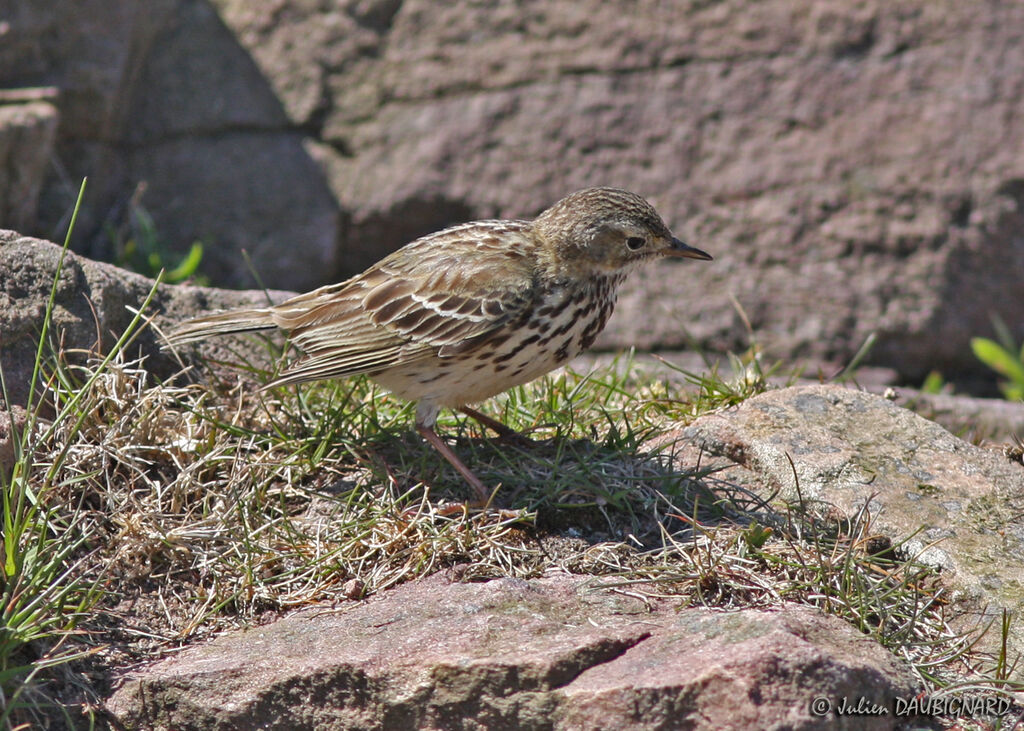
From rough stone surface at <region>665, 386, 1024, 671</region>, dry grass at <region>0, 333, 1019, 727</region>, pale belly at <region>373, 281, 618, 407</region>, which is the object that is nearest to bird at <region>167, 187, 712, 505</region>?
pale belly at <region>373, 281, 618, 407</region>

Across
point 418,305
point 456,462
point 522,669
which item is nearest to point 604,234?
point 418,305

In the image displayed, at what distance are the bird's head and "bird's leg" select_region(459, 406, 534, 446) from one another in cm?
80

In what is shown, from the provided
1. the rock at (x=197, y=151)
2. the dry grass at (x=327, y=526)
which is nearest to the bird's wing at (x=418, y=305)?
the dry grass at (x=327, y=526)

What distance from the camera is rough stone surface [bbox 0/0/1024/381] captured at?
8531 mm

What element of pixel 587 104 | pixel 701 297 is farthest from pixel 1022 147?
pixel 587 104

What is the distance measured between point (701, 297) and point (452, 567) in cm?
467

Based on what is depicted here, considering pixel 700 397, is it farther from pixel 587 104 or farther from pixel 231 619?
pixel 587 104

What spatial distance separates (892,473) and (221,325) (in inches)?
125

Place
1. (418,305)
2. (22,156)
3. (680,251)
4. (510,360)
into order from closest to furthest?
1. (510,360)
2. (418,305)
3. (680,251)
4. (22,156)

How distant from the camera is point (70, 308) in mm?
5512

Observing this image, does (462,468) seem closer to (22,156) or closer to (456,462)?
(456,462)

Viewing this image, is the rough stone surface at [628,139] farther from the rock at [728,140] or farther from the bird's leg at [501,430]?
the bird's leg at [501,430]

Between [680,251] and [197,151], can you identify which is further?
[197,151]

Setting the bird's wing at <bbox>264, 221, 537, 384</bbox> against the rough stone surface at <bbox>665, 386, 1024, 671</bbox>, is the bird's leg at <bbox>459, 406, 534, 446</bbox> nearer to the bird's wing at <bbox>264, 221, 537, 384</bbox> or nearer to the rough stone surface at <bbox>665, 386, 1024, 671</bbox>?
the bird's wing at <bbox>264, 221, 537, 384</bbox>
